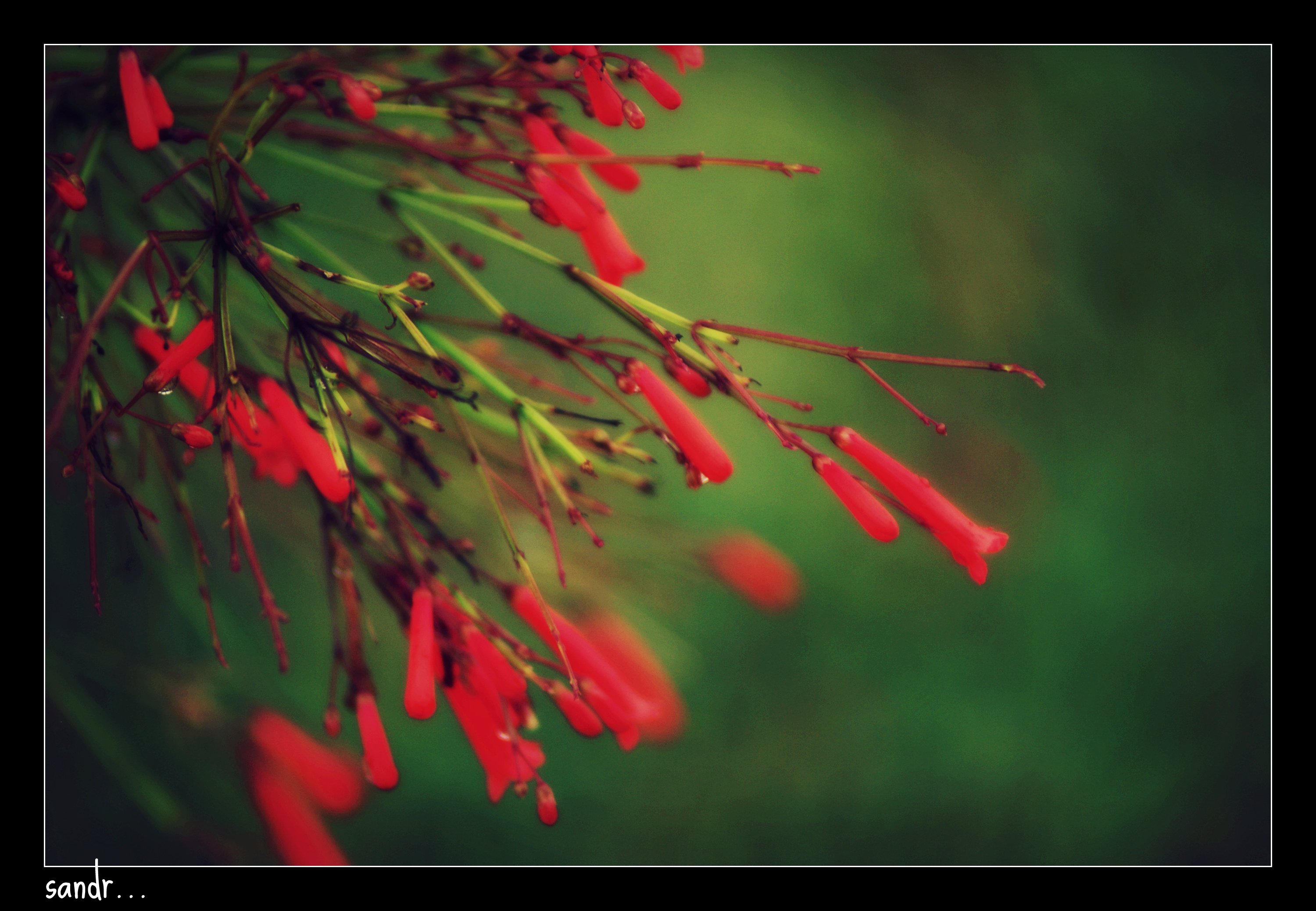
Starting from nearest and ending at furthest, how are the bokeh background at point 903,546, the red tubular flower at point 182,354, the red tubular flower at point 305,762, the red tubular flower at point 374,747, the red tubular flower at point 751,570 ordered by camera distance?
the red tubular flower at point 182,354, the red tubular flower at point 374,747, the red tubular flower at point 305,762, the bokeh background at point 903,546, the red tubular flower at point 751,570

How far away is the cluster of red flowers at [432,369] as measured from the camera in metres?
0.73

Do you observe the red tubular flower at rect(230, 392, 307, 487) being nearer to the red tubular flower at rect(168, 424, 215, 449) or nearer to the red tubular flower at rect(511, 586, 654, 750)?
the red tubular flower at rect(168, 424, 215, 449)

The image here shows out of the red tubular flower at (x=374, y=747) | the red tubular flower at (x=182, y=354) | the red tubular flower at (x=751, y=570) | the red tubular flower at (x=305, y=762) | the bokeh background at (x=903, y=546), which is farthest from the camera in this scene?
the red tubular flower at (x=751, y=570)

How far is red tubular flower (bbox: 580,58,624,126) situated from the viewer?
780mm

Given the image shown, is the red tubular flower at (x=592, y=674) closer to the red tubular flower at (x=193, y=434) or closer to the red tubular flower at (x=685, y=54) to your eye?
the red tubular flower at (x=193, y=434)

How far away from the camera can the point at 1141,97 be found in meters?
1.33

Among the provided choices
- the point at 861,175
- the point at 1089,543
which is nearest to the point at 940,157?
the point at 861,175

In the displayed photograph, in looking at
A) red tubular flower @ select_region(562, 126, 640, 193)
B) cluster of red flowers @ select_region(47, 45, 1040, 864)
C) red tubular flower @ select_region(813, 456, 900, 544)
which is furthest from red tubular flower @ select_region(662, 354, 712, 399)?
red tubular flower @ select_region(562, 126, 640, 193)

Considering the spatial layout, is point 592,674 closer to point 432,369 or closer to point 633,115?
point 432,369

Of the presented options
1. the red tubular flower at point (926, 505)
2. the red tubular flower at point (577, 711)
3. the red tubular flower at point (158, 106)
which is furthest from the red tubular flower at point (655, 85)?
the red tubular flower at point (577, 711)

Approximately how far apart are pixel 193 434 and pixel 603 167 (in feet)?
1.64

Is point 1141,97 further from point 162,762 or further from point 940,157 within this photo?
point 162,762

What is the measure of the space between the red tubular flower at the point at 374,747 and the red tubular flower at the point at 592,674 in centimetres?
18

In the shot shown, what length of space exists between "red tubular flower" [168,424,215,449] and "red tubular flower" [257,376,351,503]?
63 millimetres
